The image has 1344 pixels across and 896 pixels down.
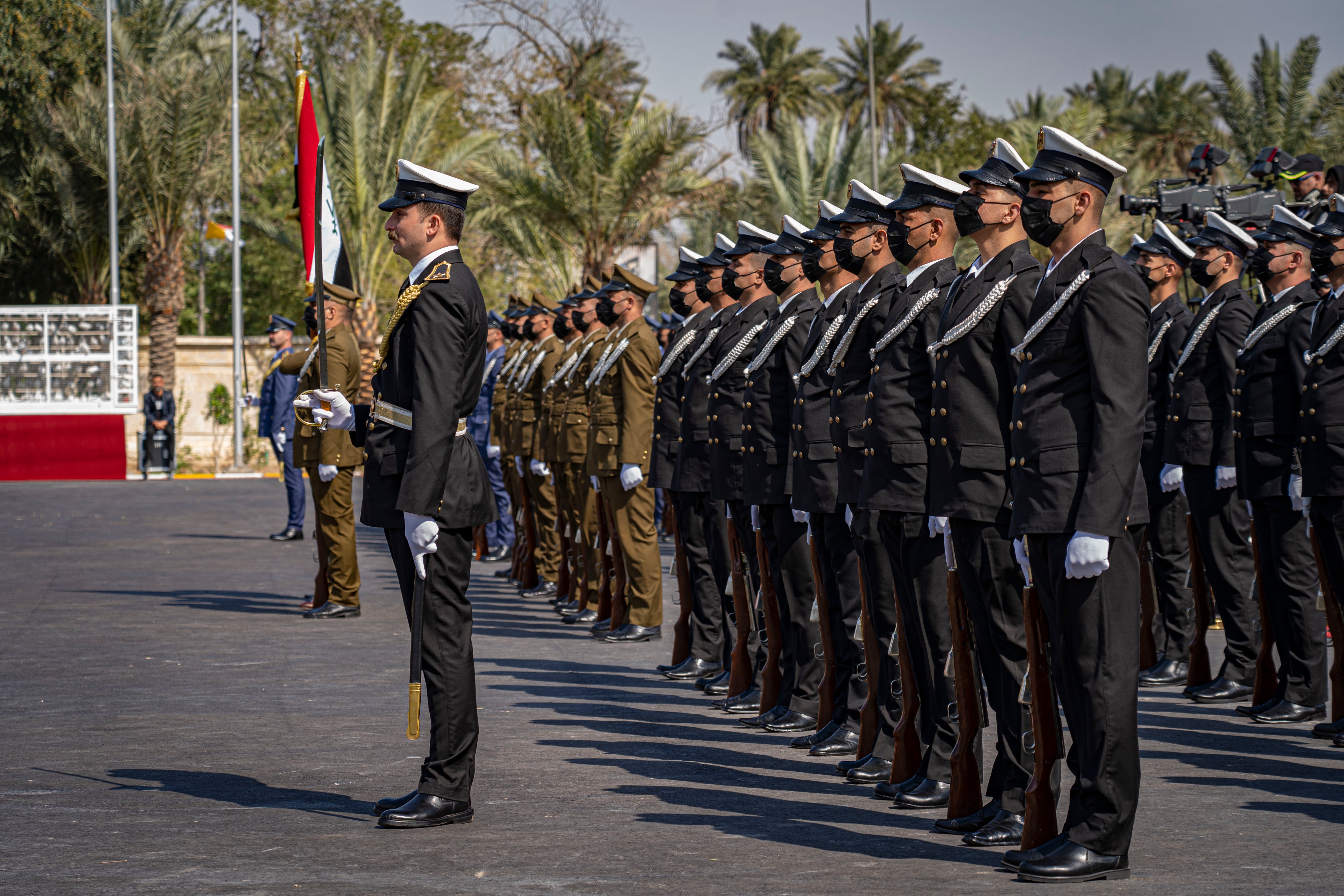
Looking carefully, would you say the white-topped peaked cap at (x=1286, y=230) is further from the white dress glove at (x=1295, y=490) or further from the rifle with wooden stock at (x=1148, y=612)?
the rifle with wooden stock at (x=1148, y=612)

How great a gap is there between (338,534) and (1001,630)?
7.19m

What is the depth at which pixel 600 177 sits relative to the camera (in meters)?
26.0

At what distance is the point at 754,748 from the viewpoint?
720 centimetres

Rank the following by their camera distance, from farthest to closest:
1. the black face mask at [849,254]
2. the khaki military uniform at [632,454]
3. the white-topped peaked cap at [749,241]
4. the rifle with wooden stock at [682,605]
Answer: the khaki military uniform at [632,454] → the rifle with wooden stock at [682,605] → the white-topped peaked cap at [749,241] → the black face mask at [849,254]

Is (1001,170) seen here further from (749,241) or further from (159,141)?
(159,141)

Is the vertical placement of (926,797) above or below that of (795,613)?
below

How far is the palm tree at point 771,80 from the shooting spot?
4691 cm

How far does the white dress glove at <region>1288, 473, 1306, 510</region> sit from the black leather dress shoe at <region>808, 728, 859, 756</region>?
246cm

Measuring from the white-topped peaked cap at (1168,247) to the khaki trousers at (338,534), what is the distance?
5.75 metres

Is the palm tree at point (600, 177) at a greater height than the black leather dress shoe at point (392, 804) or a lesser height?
greater

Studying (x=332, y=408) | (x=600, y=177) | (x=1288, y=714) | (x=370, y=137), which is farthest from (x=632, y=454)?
(x=370, y=137)

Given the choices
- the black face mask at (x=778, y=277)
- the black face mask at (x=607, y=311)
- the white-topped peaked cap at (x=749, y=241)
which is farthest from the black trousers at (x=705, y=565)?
the black face mask at (x=607, y=311)

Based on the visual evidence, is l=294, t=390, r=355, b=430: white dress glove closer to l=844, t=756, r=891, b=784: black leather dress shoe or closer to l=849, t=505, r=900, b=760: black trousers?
l=849, t=505, r=900, b=760: black trousers

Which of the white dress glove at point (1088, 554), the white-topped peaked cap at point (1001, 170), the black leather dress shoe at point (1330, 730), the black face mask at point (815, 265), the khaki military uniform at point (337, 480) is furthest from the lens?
the khaki military uniform at point (337, 480)
